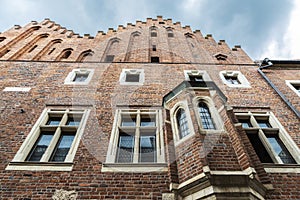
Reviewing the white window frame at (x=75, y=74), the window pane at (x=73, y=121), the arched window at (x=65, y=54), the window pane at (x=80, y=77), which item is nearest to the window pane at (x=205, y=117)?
the window pane at (x=73, y=121)

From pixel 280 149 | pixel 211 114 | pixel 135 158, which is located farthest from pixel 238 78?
pixel 135 158

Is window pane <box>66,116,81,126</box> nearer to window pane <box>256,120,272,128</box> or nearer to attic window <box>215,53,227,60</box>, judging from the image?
window pane <box>256,120,272,128</box>

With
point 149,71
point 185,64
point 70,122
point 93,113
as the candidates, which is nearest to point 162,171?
point 93,113

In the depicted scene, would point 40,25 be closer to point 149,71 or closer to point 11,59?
point 11,59

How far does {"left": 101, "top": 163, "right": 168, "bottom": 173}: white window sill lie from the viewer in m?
5.27

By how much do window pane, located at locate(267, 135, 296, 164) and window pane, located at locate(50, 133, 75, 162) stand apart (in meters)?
6.34

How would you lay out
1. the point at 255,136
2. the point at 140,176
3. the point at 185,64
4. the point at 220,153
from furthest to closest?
the point at 185,64
the point at 255,136
the point at 140,176
the point at 220,153

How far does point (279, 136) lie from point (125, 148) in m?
5.12

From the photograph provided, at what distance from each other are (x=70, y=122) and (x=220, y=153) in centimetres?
520

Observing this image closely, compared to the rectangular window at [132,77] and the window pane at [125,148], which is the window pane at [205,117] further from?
the rectangular window at [132,77]

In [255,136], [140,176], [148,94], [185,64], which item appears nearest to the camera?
[140,176]

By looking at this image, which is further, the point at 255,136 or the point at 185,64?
the point at 185,64

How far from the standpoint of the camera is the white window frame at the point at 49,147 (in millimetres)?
5297

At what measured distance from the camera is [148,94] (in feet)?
27.8
